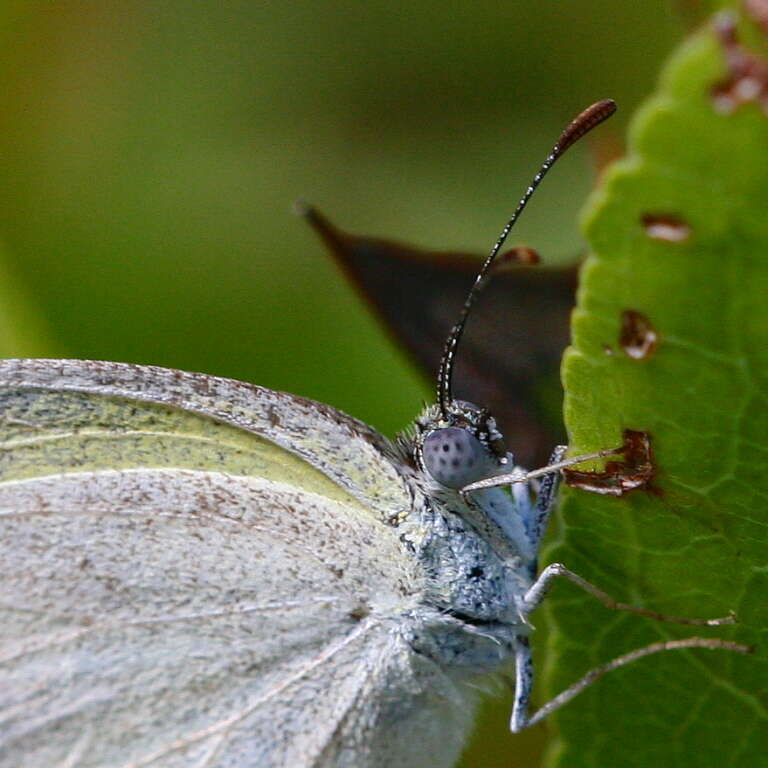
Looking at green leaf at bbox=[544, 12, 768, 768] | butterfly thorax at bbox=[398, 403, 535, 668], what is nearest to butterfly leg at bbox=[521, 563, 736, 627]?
green leaf at bbox=[544, 12, 768, 768]

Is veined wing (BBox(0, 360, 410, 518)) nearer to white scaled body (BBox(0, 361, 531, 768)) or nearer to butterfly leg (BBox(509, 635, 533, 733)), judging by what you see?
white scaled body (BBox(0, 361, 531, 768))

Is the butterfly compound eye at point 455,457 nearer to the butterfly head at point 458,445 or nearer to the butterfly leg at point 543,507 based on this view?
the butterfly head at point 458,445

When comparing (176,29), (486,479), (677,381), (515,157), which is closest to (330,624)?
(486,479)

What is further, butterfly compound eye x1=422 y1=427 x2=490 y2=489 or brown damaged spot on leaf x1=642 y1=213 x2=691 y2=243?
butterfly compound eye x1=422 y1=427 x2=490 y2=489

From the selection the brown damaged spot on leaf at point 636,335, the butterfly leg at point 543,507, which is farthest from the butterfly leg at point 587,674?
the brown damaged spot on leaf at point 636,335

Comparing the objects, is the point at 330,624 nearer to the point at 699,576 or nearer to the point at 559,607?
the point at 559,607
